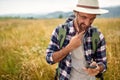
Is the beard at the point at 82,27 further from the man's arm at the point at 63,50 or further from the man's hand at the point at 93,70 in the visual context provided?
the man's hand at the point at 93,70

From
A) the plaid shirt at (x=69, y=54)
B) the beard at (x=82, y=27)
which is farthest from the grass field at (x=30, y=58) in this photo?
the beard at (x=82, y=27)

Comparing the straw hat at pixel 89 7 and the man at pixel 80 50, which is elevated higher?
the straw hat at pixel 89 7

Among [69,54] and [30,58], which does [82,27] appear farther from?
[30,58]

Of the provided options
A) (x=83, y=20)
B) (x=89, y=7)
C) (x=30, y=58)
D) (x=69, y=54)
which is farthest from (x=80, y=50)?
(x=30, y=58)

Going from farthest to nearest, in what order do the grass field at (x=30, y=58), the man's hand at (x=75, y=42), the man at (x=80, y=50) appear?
1. the grass field at (x=30, y=58)
2. the man at (x=80, y=50)
3. the man's hand at (x=75, y=42)

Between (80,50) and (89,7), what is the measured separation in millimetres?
347

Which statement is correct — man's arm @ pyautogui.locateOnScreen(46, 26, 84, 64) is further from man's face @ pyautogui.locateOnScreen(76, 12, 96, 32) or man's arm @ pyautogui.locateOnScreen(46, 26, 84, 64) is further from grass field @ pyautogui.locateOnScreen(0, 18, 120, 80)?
grass field @ pyautogui.locateOnScreen(0, 18, 120, 80)

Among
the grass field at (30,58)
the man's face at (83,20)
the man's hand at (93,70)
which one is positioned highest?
the man's face at (83,20)

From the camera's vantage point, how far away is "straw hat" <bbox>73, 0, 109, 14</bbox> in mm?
2607

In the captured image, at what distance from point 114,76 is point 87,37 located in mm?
1451

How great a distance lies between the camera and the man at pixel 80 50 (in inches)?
102

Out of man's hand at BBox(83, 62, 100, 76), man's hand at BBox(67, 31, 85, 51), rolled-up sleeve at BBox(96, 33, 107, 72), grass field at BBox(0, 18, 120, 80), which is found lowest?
grass field at BBox(0, 18, 120, 80)

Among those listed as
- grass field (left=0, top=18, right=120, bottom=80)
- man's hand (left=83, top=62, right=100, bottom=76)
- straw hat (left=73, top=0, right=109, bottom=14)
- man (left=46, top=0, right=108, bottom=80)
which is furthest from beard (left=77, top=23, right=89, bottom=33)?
grass field (left=0, top=18, right=120, bottom=80)

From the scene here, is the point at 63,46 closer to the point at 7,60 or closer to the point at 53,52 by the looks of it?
the point at 53,52
